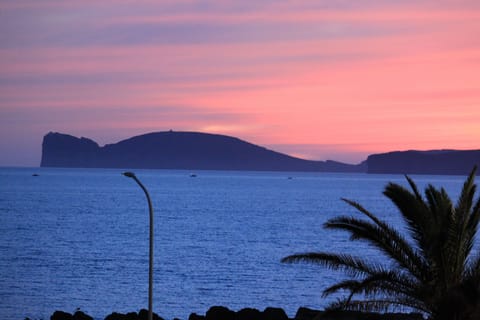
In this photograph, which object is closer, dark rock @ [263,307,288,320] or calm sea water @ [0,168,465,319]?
dark rock @ [263,307,288,320]

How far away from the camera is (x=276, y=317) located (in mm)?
28922

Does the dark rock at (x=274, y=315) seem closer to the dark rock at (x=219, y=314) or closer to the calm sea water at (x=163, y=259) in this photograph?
the dark rock at (x=219, y=314)

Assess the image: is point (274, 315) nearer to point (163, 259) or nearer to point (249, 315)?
point (249, 315)

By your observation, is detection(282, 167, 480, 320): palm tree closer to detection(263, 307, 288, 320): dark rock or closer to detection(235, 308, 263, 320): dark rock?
detection(263, 307, 288, 320): dark rock

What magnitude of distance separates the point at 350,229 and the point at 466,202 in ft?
7.78

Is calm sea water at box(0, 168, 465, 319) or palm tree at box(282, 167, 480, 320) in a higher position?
palm tree at box(282, 167, 480, 320)

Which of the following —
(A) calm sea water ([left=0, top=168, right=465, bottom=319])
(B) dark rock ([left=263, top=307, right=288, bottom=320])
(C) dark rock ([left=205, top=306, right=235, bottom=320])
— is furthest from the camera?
(A) calm sea water ([left=0, top=168, right=465, bottom=319])

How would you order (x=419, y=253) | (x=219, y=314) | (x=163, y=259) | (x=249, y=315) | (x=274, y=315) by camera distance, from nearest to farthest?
(x=419, y=253), (x=274, y=315), (x=249, y=315), (x=219, y=314), (x=163, y=259)

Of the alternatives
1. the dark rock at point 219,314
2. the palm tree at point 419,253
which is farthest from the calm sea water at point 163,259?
the palm tree at point 419,253

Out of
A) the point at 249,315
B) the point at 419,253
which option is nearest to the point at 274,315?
the point at 249,315

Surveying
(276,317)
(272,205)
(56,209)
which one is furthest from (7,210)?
(276,317)

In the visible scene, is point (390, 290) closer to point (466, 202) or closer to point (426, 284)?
point (426, 284)

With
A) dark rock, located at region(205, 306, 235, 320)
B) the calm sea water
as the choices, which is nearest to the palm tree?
dark rock, located at region(205, 306, 235, 320)

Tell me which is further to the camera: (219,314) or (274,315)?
(219,314)
